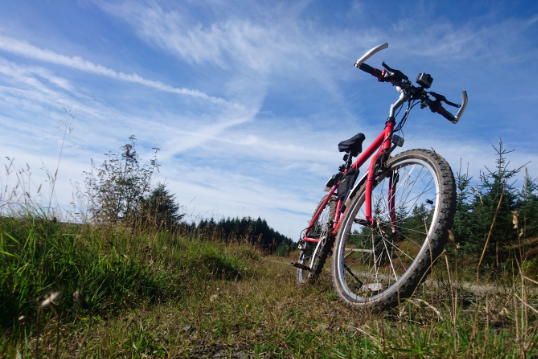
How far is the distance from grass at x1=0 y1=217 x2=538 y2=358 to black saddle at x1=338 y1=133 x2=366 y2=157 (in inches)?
64.4

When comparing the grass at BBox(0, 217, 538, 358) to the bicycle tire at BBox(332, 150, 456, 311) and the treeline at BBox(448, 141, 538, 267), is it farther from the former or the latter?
the treeline at BBox(448, 141, 538, 267)

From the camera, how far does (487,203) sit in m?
5.10

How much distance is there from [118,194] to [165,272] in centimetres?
331

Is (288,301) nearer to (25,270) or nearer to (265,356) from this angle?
(265,356)

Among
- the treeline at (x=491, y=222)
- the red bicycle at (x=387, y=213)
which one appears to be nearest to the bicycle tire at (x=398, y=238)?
the red bicycle at (x=387, y=213)

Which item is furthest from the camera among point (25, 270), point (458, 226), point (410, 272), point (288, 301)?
point (458, 226)

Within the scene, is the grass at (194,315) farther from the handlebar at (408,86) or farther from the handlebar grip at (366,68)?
the handlebar grip at (366,68)

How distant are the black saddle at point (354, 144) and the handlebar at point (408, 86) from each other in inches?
37.8

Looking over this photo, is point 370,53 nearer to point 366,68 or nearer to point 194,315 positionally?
point 366,68

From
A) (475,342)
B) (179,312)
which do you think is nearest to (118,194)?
(179,312)

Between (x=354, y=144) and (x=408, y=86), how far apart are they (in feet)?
3.64

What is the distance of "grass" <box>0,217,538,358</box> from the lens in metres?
1.42

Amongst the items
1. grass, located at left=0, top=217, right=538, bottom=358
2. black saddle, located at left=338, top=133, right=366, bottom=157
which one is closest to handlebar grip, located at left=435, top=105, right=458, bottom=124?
black saddle, located at left=338, top=133, right=366, bottom=157

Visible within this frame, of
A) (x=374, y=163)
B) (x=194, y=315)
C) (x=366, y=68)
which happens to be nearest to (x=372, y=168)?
(x=374, y=163)
